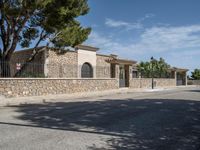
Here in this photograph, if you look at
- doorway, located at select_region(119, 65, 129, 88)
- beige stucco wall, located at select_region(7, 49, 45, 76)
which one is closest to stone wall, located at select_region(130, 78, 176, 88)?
doorway, located at select_region(119, 65, 129, 88)

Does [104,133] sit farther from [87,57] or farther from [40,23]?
[87,57]

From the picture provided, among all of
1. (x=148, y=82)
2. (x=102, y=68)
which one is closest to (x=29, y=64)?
(x=102, y=68)

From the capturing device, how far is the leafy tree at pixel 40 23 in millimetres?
17703

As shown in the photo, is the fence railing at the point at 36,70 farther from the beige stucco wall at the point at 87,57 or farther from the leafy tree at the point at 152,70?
the leafy tree at the point at 152,70

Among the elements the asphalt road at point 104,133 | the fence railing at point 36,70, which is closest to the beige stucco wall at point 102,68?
the fence railing at point 36,70

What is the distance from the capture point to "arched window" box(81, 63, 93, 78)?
2836 cm

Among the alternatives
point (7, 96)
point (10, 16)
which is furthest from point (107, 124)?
point (10, 16)

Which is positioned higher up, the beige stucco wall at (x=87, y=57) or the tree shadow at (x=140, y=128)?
the beige stucco wall at (x=87, y=57)

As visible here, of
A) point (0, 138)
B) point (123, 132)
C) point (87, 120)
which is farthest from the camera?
point (87, 120)

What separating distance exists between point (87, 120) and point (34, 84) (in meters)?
11.1

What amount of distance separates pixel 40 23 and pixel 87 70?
10212 millimetres

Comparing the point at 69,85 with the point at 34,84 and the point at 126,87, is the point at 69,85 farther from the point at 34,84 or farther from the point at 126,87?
the point at 126,87

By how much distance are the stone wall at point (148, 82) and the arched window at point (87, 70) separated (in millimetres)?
6376

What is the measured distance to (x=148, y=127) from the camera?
335 inches
